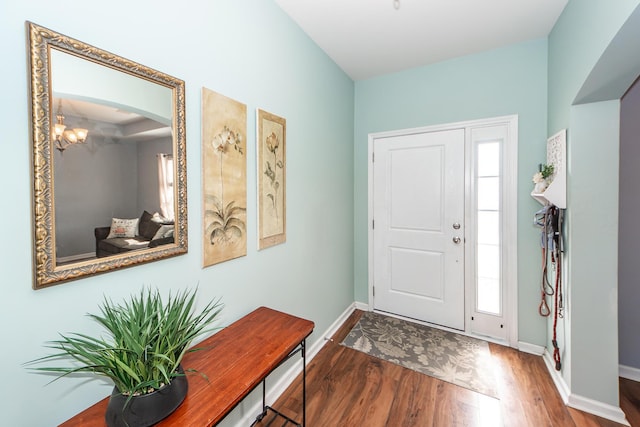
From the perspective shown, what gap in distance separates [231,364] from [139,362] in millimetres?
403

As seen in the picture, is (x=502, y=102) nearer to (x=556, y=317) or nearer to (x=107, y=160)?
(x=556, y=317)

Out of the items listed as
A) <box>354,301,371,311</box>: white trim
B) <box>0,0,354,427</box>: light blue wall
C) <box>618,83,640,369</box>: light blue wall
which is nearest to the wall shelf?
<box>618,83,640,369</box>: light blue wall

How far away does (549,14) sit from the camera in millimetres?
1933

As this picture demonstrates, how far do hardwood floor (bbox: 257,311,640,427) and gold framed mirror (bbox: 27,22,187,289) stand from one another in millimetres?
1377

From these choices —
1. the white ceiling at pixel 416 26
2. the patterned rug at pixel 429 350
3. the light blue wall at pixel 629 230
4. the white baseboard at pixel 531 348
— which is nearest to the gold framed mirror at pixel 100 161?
the white ceiling at pixel 416 26

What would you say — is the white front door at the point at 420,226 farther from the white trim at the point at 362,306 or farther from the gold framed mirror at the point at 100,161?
the gold framed mirror at the point at 100,161

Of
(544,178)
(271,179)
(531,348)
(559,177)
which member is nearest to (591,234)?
(559,177)

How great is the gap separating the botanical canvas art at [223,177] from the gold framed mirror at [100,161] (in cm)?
13

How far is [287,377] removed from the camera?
1.93 meters

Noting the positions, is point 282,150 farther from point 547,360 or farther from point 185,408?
point 547,360

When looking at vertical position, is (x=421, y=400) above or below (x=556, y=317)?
below

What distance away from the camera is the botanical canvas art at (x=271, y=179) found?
1710 mm

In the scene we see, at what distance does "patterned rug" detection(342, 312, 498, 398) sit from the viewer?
79.8 inches

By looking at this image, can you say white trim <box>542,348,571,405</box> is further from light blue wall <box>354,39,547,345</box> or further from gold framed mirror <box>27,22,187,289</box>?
gold framed mirror <box>27,22,187,289</box>
